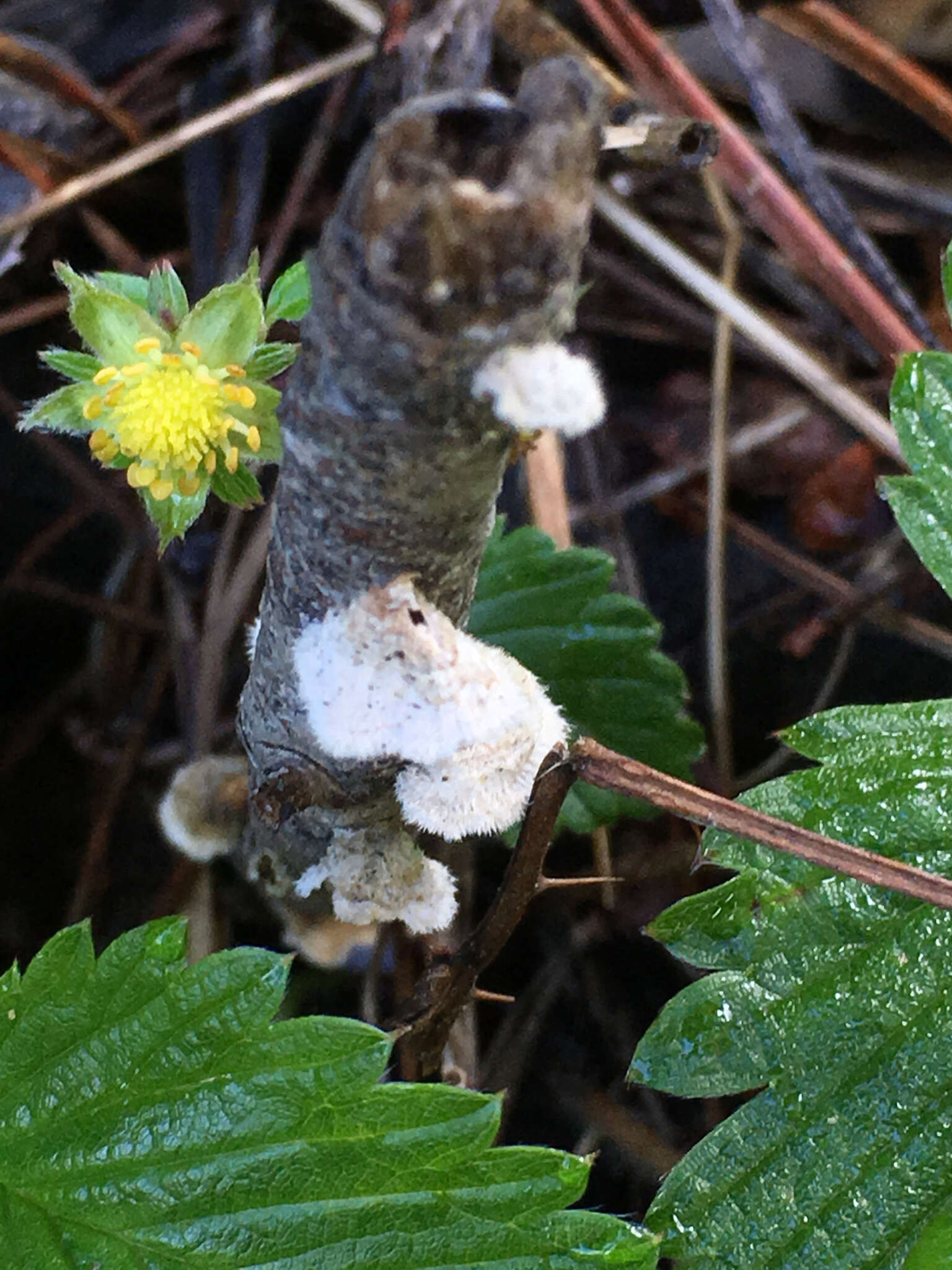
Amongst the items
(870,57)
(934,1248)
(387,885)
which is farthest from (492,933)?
(870,57)

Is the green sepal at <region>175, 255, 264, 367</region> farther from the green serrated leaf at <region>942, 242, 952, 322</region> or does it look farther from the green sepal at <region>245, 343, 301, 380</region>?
the green serrated leaf at <region>942, 242, 952, 322</region>

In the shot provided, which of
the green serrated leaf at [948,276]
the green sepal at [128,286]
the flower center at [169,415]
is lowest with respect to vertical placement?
the green serrated leaf at [948,276]

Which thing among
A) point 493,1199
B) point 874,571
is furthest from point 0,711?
point 874,571

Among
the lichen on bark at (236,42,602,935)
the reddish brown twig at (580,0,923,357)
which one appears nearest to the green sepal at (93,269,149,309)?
the lichen on bark at (236,42,602,935)

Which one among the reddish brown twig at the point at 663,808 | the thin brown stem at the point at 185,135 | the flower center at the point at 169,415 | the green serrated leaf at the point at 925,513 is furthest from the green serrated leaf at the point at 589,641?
the thin brown stem at the point at 185,135

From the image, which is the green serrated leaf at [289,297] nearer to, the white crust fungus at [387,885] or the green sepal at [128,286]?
the green sepal at [128,286]

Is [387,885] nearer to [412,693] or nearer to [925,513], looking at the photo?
[412,693]
